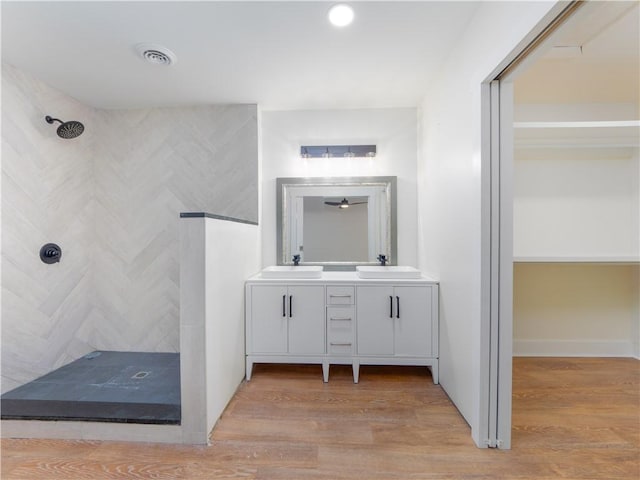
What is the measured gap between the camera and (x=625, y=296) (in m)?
2.45

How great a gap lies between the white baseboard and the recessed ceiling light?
2910 mm

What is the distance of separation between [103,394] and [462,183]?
8.88 feet

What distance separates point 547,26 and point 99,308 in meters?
3.67

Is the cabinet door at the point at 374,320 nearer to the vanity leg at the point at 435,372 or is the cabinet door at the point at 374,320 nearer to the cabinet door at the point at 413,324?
the cabinet door at the point at 413,324

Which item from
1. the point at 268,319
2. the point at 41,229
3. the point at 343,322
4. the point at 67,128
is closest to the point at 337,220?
the point at 343,322

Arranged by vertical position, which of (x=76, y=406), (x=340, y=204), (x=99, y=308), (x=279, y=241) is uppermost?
(x=340, y=204)

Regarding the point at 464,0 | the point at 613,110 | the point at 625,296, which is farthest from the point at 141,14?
the point at 625,296

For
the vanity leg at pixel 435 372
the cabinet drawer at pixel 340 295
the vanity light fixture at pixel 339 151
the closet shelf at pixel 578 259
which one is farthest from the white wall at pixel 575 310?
the vanity light fixture at pixel 339 151

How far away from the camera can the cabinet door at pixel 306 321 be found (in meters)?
2.14

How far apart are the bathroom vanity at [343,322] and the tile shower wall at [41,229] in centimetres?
157

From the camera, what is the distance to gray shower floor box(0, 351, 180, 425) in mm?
1570

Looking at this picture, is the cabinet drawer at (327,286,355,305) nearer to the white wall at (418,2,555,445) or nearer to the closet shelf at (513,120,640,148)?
the white wall at (418,2,555,445)

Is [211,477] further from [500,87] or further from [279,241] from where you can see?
[500,87]

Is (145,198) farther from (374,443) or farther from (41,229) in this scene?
(374,443)
